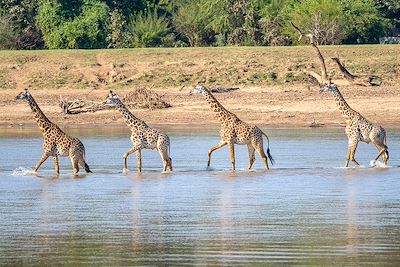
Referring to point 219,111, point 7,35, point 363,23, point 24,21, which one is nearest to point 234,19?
point 363,23

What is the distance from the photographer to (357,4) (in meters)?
47.3

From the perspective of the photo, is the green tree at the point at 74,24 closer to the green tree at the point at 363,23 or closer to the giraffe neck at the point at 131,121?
the green tree at the point at 363,23

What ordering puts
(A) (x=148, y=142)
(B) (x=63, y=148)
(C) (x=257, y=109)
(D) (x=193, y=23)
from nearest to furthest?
1. (B) (x=63, y=148)
2. (A) (x=148, y=142)
3. (C) (x=257, y=109)
4. (D) (x=193, y=23)

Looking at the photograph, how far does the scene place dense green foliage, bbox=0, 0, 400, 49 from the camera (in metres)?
46.6

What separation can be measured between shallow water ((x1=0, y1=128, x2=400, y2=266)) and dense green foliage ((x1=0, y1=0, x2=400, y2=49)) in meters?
23.6

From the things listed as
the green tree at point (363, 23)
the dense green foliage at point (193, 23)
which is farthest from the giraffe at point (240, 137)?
the green tree at point (363, 23)

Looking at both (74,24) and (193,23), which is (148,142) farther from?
(193,23)

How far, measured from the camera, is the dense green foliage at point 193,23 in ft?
153

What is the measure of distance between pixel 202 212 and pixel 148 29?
34.4m

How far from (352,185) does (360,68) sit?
735 inches

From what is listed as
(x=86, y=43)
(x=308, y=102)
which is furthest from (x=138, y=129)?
(x=86, y=43)

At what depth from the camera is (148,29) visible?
1909 inches

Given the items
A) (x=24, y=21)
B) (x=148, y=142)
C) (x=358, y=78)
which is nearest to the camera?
(x=148, y=142)

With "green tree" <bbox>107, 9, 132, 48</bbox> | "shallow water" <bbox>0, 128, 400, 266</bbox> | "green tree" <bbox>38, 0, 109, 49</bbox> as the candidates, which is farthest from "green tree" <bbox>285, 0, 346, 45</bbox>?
"shallow water" <bbox>0, 128, 400, 266</bbox>
